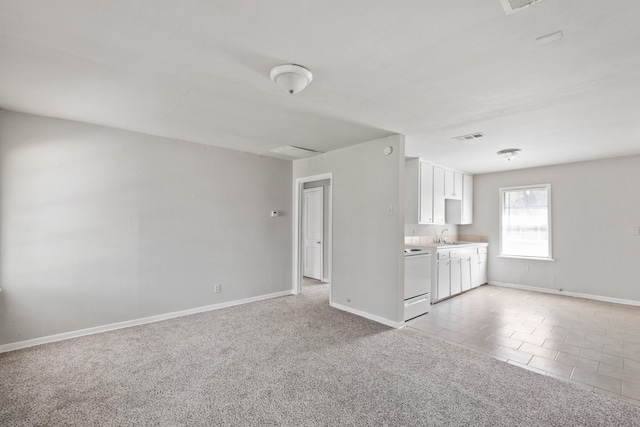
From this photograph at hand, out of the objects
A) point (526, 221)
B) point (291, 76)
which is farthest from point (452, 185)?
point (291, 76)

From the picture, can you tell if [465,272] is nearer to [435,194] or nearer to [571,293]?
[435,194]

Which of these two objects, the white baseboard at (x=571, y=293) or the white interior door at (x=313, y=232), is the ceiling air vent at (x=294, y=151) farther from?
the white baseboard at (x=571, y=293)

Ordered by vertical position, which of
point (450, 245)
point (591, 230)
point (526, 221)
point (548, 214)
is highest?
point (548, 214)

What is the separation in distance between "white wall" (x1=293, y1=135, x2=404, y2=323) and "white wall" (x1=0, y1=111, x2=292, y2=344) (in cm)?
140

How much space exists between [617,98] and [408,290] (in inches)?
117

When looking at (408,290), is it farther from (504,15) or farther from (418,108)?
(504,15)

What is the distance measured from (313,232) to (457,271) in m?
3.09

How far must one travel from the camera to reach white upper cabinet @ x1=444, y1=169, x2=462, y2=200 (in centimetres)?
602

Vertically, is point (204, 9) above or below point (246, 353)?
above

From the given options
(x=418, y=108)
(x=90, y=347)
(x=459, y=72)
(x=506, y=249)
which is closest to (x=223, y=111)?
(x=418, y=108)

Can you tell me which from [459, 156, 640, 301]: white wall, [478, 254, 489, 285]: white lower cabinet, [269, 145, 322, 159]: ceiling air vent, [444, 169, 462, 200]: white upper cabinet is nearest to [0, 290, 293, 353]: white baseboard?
[269, 145, 322, 159]: ceiling air vent

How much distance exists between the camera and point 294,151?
4859 mm

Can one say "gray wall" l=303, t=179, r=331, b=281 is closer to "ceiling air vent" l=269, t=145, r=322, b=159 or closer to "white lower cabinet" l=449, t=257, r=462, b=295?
"ceiling air vent" l=269, t=145, r=322, b=159

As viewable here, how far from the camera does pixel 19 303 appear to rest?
10.5 ft
